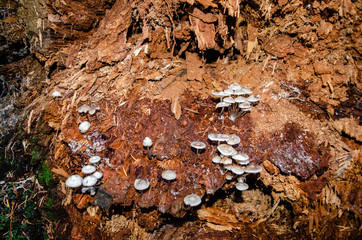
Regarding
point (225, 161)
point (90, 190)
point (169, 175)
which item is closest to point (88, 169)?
point (90, 190)

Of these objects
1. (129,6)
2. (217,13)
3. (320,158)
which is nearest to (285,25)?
(217,13)

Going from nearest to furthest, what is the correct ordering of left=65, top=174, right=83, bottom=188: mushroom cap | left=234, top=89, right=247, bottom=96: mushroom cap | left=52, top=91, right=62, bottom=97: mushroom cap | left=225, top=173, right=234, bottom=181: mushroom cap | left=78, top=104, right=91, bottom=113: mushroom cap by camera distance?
1. left=65, top=174, right=83, bottom=188: mushroom cap
2. left=225, top=173, right=234, bottom=181: mushroom cap
3. left=234, top=89, right=247, bottom=96: mushroom cap
4. left=78, top=104, right=91, bottom=113: mushroom cap
5. left=52, top=91, right=62, bottom=97: mushroom cap

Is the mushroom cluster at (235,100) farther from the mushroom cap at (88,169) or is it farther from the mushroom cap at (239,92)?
the mushroom cap at (88,169)

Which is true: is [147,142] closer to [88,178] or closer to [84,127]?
[88,178]

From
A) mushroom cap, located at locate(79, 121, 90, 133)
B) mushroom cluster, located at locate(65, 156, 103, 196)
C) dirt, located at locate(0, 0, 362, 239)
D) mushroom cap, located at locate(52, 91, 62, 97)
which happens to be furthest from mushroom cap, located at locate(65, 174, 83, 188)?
mushroom cap, located at locate(52, 91, 62, 97)

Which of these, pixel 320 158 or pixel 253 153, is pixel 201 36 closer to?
pixel 253 153

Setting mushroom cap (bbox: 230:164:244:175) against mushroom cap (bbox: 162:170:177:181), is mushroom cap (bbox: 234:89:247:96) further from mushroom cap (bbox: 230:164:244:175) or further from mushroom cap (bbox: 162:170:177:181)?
mushroom cap (bbox: 162:170:177:181)
